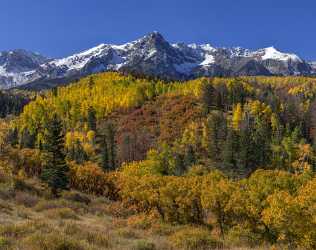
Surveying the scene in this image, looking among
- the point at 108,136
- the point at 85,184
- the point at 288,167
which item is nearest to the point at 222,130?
the point at 288,167

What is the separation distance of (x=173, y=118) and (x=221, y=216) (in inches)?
4963

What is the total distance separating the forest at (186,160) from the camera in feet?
81.4

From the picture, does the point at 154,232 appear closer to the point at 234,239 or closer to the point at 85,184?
the point at 234,239

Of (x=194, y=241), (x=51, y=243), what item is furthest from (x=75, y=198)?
(x=51, y=243)

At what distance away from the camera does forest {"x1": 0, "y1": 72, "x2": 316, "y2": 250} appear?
24812 mm

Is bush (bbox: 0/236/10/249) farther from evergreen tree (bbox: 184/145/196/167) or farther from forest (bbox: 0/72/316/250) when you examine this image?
evergreen tree (bbox: 184/145/196/167)

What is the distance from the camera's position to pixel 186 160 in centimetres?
10394

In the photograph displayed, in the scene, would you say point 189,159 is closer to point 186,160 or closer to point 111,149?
point 186,160

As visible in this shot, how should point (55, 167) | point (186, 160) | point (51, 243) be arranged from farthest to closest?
point (186, 160) < point (55, 167) < point (51, 243)

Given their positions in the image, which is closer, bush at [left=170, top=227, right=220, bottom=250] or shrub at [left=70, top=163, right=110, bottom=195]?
bush at [left=170, top=227, right=220, bottom=250]

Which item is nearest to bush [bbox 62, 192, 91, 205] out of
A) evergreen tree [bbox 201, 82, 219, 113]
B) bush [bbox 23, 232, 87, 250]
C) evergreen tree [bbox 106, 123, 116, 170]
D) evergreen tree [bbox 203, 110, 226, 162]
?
bush [bbox 23, 232, 87, 250]

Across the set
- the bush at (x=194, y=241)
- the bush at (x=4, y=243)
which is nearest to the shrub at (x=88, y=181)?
the bush at (x=194, y=241)

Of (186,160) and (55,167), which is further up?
(55,167)

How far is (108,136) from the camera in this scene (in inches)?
4985
